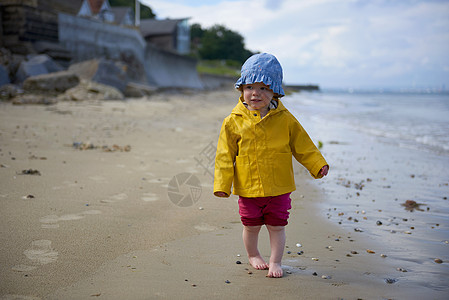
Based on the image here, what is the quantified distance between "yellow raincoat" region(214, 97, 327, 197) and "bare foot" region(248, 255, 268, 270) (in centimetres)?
44

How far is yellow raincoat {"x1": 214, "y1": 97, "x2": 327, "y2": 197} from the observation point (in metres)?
2.36

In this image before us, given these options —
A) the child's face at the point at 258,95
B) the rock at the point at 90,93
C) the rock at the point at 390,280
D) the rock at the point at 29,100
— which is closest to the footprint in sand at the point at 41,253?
the child's face at the point at 258,95

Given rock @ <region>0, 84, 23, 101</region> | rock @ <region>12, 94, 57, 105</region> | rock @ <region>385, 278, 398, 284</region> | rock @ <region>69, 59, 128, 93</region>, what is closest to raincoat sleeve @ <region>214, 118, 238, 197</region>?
rock @ <region>385, 278, 398, 284</region>

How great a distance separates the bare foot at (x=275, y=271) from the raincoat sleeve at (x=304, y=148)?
0.64 metres

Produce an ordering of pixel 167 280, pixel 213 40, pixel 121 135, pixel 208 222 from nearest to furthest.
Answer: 1. pixel 167 280
2. pixel 208 222
3. pixel 121 135
4. pixel 213 40

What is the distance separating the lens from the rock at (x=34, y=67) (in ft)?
35.0

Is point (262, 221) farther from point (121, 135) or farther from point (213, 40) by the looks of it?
point (213, 40)

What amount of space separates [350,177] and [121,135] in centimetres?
398

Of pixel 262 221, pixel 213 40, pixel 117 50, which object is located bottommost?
pixel 262 221

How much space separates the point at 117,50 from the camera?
17.9m

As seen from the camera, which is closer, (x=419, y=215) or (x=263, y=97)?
(x=263, y=97)

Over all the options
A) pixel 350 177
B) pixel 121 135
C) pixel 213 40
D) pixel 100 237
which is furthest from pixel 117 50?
pixel 213 40

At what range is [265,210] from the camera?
2.40 metres

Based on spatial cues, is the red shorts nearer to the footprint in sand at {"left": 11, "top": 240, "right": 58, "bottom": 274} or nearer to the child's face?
the child's face
